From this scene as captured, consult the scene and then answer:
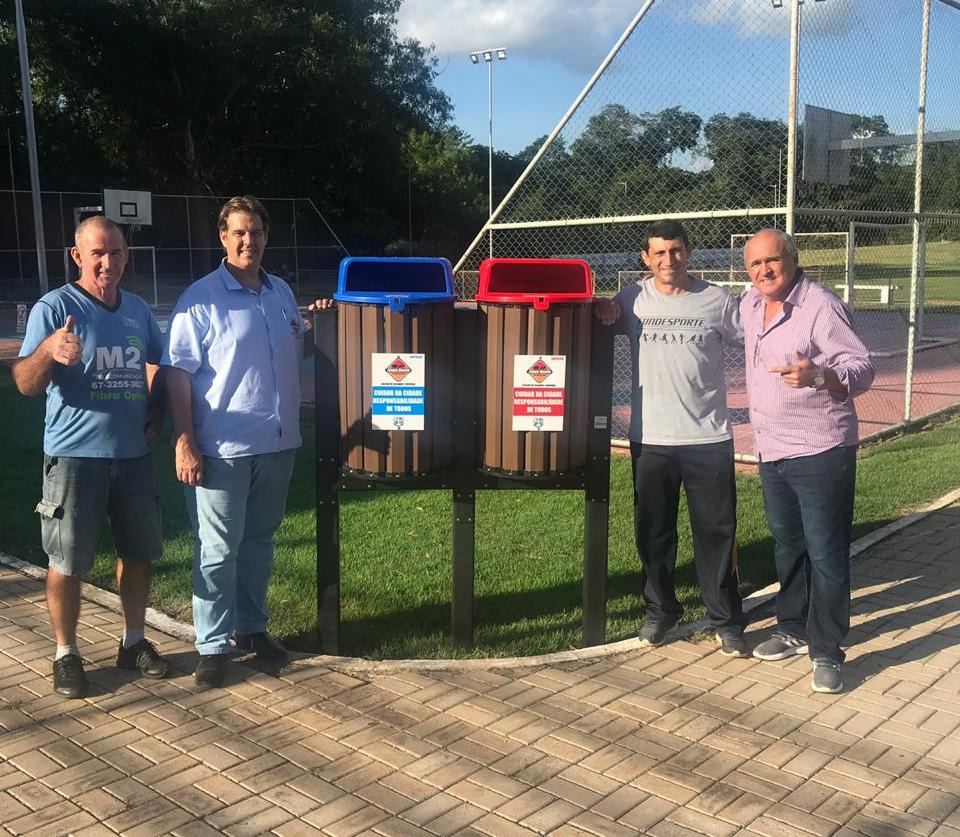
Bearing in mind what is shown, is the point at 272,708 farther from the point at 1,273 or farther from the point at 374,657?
the point at 1,273

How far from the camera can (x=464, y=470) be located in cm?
428

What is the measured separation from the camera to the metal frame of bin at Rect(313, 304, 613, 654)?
13.7 feet

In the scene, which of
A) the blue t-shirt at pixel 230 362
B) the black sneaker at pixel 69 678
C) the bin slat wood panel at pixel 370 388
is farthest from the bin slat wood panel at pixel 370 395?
the black sneaker at pixel 69 678

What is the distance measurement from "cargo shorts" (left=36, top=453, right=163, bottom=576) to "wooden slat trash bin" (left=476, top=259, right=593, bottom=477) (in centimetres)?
143

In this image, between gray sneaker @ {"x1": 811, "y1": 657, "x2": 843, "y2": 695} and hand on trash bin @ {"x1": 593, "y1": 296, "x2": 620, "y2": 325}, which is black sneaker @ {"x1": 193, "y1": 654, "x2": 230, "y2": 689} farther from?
gray sneaker @ {"x1": 811, "y1": 657, "x2": 843, "y2": 695}

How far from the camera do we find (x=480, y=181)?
5606cm

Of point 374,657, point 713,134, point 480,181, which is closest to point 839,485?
point 374,657

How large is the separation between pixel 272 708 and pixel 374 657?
639 mm

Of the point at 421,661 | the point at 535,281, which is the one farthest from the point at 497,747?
the point at 535,281

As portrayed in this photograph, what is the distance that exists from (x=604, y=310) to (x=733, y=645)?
1.59 meters

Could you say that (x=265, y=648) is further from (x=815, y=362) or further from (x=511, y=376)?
(x=815, y=362)

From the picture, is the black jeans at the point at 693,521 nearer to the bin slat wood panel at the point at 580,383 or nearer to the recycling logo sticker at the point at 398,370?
the bin slat wood panel at the point at 580,383

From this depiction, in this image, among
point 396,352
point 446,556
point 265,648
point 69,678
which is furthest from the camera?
point 446,556

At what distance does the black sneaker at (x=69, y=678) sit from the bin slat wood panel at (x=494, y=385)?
1865 mm
